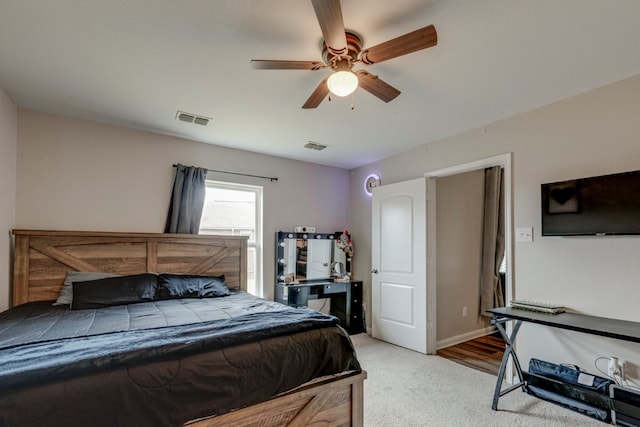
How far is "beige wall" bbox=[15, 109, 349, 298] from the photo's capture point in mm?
3014

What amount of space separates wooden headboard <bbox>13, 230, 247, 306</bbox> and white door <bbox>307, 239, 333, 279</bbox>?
1011 mm

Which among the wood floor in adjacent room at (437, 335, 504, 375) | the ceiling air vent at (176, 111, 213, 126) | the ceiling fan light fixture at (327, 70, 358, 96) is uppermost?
the ceiling air vent at (176, 111, 213, 126)

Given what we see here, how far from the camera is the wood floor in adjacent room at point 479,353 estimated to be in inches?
135

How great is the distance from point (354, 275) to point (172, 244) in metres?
2.69

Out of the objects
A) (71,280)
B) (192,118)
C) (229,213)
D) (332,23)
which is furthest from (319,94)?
(71,280)

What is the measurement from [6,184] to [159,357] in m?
Answer: 2.47

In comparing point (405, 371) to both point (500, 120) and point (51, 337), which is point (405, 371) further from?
point (51, 337)

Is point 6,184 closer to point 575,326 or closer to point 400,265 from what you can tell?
point 400,265

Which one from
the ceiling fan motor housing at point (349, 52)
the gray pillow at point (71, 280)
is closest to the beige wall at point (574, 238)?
the ceiling fan motor housing at point (349, 52)

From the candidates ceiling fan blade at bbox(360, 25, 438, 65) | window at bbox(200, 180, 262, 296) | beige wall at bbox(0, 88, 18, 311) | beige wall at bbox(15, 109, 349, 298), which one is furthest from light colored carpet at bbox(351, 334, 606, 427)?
beige wall at bbox(0, 88, 18, 311)

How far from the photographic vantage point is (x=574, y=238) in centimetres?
260

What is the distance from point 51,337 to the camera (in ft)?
5.75

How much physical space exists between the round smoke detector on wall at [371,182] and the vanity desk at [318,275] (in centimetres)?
80

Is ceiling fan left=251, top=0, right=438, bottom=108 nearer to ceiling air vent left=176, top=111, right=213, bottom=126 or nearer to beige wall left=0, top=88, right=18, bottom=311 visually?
ceiling air vent left=176, top=111, right=213, bottom=126
